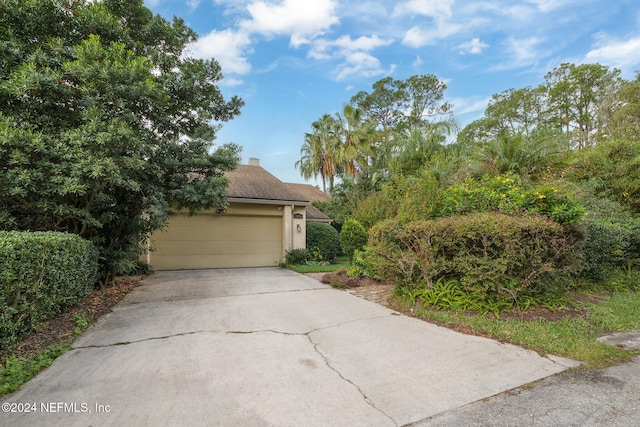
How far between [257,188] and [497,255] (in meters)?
8.96

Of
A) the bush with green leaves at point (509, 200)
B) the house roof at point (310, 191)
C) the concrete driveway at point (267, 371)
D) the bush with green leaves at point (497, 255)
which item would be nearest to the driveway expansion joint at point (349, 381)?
the concrete driveway at point (267, 371)

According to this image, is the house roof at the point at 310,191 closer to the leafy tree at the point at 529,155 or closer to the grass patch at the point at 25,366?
the leafy tree at the point at 529,155

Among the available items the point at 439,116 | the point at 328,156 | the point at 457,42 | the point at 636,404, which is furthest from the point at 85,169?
the point at 439,116

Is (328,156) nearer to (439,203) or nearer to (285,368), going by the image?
(439,203)

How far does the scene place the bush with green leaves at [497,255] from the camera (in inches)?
168

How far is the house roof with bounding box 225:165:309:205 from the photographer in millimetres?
10688

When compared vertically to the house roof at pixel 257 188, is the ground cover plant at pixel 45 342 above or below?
below

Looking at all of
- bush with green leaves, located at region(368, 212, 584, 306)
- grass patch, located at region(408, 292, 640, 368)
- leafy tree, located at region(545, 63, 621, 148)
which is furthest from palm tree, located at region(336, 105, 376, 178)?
grass patch, located at region(408, 292, 640, 368)

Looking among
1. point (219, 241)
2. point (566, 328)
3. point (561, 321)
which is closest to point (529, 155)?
point (561, 321)

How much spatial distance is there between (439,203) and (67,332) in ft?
20.6

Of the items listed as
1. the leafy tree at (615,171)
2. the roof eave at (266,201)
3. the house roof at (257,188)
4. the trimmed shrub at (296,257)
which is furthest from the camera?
the trimmed shrub at (296,257)

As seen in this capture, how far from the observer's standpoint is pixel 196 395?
2.37 m

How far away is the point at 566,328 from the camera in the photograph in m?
3.88

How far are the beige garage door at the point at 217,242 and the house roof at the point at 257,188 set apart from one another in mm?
855
